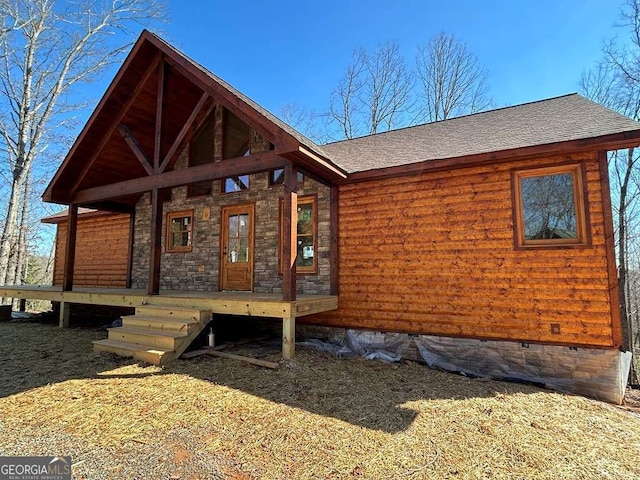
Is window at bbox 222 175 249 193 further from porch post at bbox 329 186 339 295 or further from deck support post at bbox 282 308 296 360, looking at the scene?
deck support post at bbox 282 308 296 360

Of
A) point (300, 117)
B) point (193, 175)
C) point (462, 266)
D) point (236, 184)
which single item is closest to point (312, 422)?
point (462, 266)

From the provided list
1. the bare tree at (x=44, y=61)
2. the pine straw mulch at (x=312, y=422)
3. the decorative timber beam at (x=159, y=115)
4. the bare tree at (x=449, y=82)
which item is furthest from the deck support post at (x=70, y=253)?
the bare tree at (x=449, y=82)

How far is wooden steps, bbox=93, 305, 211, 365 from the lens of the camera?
496 centimetres

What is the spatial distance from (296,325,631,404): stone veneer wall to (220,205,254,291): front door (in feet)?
10.7

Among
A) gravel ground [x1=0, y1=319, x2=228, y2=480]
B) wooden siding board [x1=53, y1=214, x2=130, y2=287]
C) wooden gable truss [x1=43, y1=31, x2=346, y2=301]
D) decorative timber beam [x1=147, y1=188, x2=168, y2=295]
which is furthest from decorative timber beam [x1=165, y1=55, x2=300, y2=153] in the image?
wooden siding board [x1=53, y1=214, x2=130, y2=287]

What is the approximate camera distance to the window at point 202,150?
8383mm

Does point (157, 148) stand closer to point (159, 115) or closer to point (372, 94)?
point (159, 115)

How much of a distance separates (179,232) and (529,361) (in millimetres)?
8003

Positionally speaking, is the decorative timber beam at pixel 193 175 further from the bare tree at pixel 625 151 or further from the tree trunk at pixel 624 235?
the tree trunk at pixel 624 235

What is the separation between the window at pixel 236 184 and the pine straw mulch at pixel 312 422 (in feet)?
13.7

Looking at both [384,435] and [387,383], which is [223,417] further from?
[387,383]

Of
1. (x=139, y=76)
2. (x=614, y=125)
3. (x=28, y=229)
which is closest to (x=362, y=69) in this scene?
(x=139, y=76)

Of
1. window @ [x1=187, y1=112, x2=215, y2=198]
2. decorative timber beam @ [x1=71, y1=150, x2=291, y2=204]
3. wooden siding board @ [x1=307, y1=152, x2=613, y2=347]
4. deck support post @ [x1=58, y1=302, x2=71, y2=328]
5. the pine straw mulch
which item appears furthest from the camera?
window @ [x1=187, y1=112, x2=215, y2=198]

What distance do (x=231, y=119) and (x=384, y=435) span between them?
7591 millimetres
